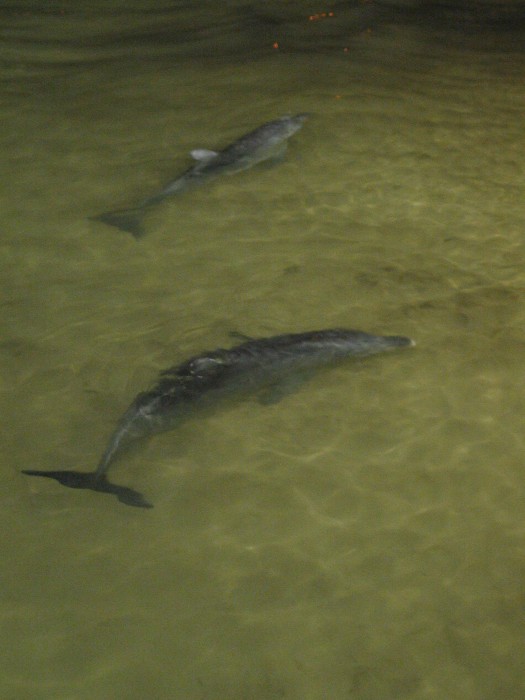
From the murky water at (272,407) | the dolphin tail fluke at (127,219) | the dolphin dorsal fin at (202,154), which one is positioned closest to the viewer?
the murky water at (272,407)

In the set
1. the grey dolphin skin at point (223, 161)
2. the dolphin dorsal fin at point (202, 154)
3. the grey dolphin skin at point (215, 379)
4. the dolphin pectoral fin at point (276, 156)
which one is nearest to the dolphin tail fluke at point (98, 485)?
the grey dolphin skin at point (215, 379)

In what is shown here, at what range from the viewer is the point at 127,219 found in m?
7.61

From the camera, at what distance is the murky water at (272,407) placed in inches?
163

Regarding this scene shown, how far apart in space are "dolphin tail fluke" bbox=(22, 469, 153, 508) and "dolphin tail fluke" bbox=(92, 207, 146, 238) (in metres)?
3.21

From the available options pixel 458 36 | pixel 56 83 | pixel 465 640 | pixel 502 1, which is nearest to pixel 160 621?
pixel 465 640

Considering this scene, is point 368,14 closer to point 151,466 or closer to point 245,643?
point 151,466

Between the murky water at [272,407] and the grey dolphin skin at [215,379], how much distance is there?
0.16 metres

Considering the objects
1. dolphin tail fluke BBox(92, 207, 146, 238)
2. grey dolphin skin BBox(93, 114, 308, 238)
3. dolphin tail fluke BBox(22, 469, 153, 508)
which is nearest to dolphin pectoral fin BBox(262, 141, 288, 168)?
grey dolphin skin BBox(93, 114, 308, 238)

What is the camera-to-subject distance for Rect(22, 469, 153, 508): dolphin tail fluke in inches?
184

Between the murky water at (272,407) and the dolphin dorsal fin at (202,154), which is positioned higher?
the dolphin dorsal fin at (202,154)

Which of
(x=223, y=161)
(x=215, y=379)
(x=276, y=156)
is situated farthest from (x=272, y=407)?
(x=276, y=156)

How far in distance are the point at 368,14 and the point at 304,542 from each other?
452 inches

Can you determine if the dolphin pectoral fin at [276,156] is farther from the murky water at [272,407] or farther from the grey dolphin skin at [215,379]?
the grey dolphin skin at [215,379]

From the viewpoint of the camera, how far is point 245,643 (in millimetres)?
4137
